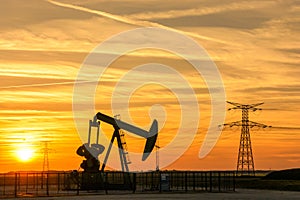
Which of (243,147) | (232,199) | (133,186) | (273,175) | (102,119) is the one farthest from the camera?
(273,175)

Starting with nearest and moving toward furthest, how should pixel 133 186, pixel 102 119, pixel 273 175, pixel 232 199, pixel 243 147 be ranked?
pixel 232 199 < pixel 133 186 < pixel 102 119 < pixel 243 147 < pixel 273 175

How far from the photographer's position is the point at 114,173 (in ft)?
250

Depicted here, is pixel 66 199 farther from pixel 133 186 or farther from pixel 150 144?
pixel 150 144

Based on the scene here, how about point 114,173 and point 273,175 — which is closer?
point 114,173

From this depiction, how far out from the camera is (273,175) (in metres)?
140

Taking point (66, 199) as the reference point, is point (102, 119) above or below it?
above

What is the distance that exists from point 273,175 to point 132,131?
62.4m

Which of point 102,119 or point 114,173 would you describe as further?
point 102,119

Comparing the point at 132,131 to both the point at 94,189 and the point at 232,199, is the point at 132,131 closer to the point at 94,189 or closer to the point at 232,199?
the point at 94,189

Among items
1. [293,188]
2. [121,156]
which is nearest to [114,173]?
[121,156]

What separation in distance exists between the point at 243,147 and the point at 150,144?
4223 cm

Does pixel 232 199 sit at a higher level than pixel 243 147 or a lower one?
lower

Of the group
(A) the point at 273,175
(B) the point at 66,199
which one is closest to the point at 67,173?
(B) the point at 66,199

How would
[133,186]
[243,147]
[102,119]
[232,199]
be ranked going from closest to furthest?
[232,199] < [133,186] < [102,119] < [243,147]
